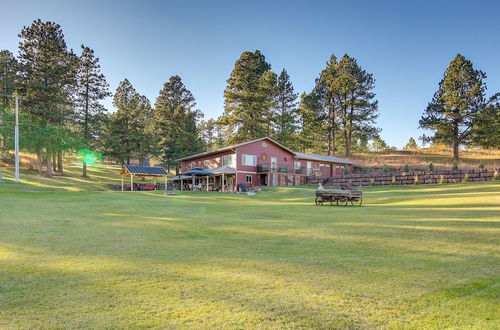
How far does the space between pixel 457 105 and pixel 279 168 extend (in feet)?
87.7

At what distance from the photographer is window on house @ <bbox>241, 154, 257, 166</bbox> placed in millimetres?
36375

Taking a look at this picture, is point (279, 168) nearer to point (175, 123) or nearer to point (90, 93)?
point (175, 123)

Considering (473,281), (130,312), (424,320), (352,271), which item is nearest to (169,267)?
(130,312)

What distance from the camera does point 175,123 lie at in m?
51.0

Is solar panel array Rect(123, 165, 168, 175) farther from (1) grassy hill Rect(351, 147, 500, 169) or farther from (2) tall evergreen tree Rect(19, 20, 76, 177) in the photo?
(1) grassy hill Rect(351, 147, 500, 169)

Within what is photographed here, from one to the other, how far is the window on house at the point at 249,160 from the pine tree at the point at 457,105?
85.0ft

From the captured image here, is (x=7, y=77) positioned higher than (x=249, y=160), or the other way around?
(x=7, y=77)

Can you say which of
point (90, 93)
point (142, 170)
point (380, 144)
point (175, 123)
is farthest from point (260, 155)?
point (380, 144)

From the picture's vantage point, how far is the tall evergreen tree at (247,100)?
46750mm

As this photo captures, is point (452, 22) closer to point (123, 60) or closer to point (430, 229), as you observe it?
point (430, 229)

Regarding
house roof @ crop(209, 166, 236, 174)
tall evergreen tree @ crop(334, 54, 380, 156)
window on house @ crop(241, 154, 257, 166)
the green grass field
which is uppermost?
tall evergreen tree @ crop(334, 54, 380, 156)

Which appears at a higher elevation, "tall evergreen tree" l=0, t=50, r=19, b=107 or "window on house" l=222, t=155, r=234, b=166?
"tall evergreen tree" l=0, t=50, r=19, b=107

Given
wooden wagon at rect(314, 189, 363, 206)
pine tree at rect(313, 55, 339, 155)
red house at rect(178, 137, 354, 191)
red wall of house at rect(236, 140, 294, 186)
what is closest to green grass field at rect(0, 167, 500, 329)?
wooden wagon at rect(314, 189, 363, 206)

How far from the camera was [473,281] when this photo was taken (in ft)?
12.7
